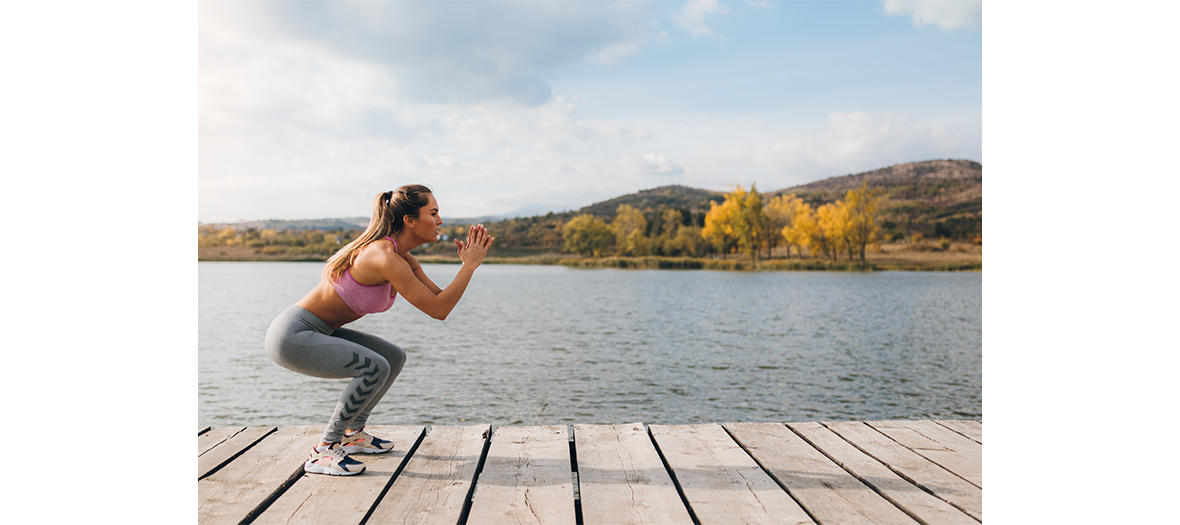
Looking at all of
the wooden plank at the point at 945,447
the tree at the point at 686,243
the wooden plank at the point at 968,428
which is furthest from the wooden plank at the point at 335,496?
the tree at the point at 686,243

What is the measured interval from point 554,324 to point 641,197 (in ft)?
219

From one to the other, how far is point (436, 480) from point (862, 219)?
187 ft

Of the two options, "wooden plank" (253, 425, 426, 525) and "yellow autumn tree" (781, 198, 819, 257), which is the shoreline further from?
"wooden plank" (253, 425, 426, 525)

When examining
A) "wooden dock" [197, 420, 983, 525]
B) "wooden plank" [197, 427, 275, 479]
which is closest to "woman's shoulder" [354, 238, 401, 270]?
"wooden dock" [197, 420, 983, 525]

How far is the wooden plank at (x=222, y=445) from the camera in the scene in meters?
2.95

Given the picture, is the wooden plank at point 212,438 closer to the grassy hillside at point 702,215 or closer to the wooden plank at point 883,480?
the wooden plank at point 883,480

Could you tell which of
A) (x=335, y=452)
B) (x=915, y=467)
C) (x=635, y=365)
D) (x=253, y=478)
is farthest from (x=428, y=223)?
(x=635, y=365)

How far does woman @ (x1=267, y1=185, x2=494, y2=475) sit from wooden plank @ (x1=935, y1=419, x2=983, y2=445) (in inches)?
112

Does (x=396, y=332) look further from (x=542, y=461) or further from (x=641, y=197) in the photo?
(x=641, y=197)

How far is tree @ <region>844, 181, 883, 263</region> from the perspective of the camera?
53.3 metres
